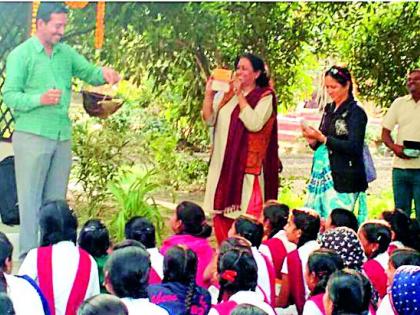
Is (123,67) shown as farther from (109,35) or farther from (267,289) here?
(267,289)

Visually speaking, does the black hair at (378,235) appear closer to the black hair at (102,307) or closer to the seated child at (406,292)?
the seated child at (406,292)

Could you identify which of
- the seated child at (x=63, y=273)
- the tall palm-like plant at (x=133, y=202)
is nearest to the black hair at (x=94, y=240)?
the seated child at (x=63, y=273)

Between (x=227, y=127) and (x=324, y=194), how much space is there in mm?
718

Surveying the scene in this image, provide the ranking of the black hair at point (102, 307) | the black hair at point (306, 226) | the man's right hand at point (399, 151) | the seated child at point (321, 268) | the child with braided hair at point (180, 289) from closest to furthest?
the black hair at point (102, 307)
the child with braided hair at point (180, 289)
the seated child at point (321, 268)
the black hair at point (306, 226)
the man's right hand at point (399, 151)

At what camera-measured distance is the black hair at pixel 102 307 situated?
8.32ft

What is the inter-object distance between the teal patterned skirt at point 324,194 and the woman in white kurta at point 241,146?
1.16 ft

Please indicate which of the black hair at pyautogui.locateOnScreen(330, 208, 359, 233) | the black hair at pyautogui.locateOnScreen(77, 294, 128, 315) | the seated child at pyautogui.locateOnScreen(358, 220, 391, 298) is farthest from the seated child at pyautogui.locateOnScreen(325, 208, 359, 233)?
the black hair at pyautogui.locateOnScreen(77, 294, 128, 315)

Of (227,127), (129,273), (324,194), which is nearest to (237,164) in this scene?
(227,127)

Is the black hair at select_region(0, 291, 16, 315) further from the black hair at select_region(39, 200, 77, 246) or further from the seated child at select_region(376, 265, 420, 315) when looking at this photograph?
the seated child at select_region(376, 265, 420, 315)

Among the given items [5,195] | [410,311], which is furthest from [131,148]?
[410,311]

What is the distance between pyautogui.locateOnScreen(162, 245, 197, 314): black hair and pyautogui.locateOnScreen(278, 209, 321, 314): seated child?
74 cm

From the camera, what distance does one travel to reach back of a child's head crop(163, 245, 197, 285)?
128 inches

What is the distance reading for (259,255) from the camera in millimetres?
3854

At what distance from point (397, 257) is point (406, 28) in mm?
3767
